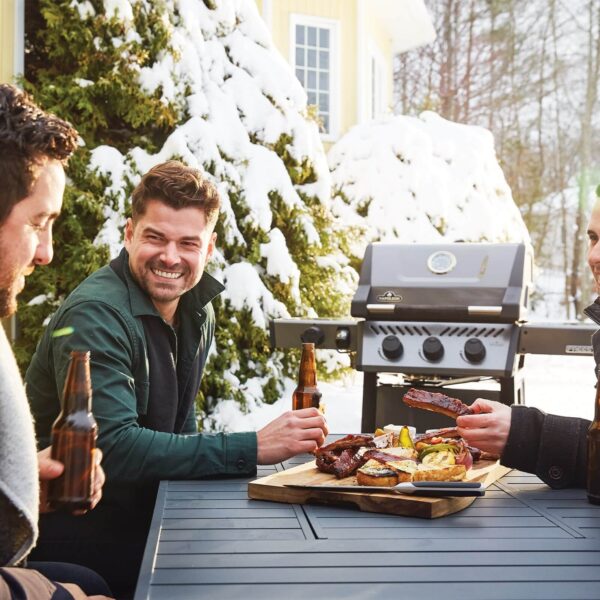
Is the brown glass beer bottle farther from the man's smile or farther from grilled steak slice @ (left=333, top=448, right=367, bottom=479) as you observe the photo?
the man's smile

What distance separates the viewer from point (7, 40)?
6.34m

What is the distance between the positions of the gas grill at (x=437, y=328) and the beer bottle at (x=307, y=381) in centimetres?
110

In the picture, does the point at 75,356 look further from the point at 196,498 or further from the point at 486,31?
the point at 486,31

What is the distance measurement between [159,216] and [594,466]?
152 cm

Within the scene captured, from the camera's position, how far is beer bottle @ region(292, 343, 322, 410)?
2588 mm

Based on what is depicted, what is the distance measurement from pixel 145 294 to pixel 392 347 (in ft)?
4.25

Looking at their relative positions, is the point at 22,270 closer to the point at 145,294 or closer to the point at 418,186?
the point at 145,294

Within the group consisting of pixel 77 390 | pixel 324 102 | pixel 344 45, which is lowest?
pixel 77 390

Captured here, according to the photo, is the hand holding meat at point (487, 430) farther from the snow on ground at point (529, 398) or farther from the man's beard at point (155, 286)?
the snow on ground at point (529, 398)

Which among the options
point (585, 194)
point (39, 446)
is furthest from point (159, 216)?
point (585, 194)

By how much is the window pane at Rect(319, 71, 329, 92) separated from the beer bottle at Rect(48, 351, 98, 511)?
1300 centimetres

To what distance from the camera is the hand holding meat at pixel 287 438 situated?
2338 millimetres

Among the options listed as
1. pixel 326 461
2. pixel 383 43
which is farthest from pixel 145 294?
pixel 383 43

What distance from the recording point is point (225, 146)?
21.9 ft
